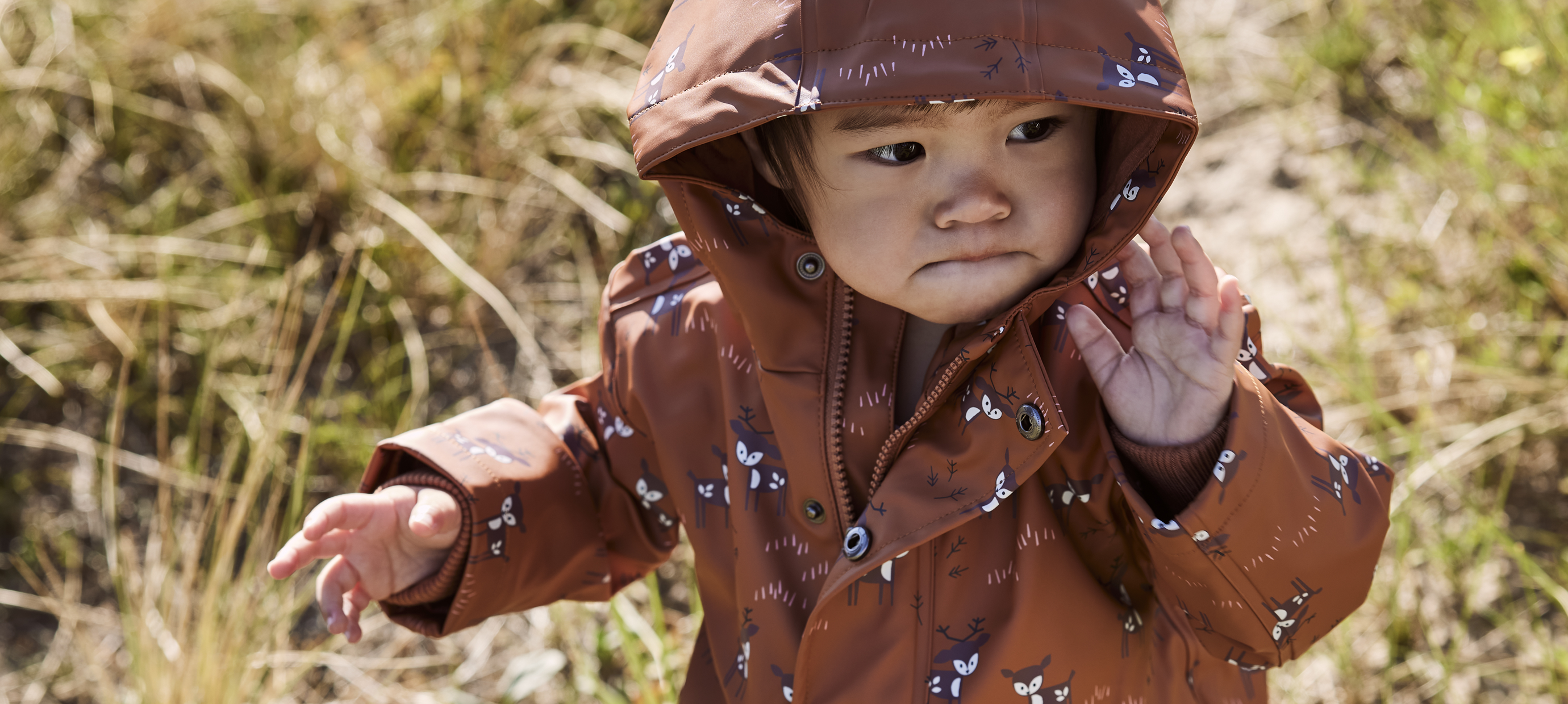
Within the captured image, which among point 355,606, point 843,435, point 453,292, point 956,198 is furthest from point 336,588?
point 453,292

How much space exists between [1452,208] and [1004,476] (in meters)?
→ 1.62

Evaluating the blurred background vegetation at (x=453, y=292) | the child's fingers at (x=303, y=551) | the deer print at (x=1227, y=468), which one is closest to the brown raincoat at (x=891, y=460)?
the deer print at (x=1227, y=468)

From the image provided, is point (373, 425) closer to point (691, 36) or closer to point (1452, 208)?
point (691, 36)

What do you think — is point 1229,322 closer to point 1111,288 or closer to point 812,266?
point 1111,288

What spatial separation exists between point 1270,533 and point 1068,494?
0.19 meters

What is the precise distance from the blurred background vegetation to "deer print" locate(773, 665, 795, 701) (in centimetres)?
55

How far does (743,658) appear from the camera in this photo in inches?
50.1

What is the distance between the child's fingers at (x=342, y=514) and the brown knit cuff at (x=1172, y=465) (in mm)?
802

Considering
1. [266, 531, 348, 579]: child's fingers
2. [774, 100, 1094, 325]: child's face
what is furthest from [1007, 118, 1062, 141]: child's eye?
[266, 531, 348, 579]: child's fingers

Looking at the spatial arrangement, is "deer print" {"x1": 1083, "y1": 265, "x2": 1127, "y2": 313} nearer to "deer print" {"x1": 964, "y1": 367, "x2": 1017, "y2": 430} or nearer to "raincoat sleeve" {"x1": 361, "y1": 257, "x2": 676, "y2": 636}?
"deer print" {"x1": 964, "y1": 367, "x2": 1017, "y2": 430}

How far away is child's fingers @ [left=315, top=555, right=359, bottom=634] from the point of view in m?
1.21

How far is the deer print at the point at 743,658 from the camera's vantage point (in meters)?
1.21

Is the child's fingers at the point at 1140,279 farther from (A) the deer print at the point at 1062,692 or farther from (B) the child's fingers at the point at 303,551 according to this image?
(B) the child's fingers at the point at 303,551

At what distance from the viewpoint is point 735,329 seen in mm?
1252
